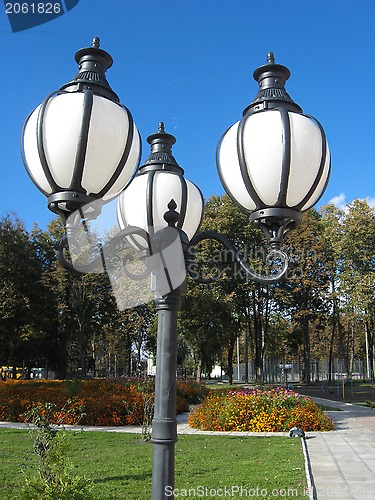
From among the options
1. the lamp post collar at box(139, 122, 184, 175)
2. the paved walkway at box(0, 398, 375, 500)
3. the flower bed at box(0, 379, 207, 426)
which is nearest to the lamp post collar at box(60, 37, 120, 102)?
the lamp post collar at box(139, 122, 184, 175)

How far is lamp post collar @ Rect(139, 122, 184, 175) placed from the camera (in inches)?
110

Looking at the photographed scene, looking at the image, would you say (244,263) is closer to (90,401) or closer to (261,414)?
(261,414)

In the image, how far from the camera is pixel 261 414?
11.9 m

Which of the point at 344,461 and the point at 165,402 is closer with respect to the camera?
the point at 165,402

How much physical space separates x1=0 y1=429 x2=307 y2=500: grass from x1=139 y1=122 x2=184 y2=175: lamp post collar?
3408 mm

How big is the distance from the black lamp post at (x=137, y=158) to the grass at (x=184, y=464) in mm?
3379

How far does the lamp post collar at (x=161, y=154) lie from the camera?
279 centimetres

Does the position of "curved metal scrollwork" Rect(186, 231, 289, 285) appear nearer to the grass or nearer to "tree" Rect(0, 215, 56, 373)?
the grass

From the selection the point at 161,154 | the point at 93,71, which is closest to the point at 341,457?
the point at 161,154

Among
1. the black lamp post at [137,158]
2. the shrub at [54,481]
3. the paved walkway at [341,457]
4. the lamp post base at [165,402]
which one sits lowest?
the paved walkway at [341,457]

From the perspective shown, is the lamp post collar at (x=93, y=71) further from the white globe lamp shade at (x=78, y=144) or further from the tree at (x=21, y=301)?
the tree at (x=21, y=301)

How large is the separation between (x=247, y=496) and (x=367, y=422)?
30.8 feet

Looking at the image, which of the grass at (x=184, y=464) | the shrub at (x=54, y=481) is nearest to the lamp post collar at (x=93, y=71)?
the shrub at (x=54, y=481)

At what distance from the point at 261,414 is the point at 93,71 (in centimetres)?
1123
